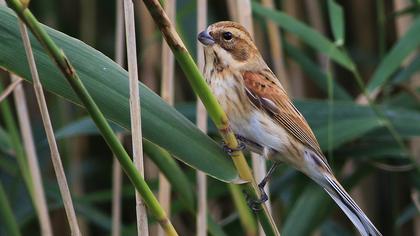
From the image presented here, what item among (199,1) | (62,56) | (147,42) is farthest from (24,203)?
(62,56)

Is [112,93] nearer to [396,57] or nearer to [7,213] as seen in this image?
[7,213]

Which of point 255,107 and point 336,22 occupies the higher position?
point 336,22

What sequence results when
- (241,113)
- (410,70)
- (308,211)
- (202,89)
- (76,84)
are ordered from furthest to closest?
1. (410,70)
2. (308,211)
3. (241,113)
4. (202,89)
5. (76,84)

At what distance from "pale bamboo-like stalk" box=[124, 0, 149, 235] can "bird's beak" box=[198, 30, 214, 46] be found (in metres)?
0.54

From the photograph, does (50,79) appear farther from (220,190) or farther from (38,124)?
(38,124)

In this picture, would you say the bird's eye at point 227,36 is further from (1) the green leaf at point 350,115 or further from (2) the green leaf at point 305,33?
(1) the green leaf at point 350,115

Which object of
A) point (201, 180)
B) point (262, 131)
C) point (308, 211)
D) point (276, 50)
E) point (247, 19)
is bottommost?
point (308, 211)

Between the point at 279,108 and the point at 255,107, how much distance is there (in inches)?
4.2

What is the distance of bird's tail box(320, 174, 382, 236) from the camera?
225 centimetres

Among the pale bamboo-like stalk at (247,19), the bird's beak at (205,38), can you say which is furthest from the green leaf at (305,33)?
the bird's beak at (205,38)

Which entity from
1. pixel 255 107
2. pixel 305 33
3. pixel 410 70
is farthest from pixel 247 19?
pixel 410 70

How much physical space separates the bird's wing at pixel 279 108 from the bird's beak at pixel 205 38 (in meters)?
0.18

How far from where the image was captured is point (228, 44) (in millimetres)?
2488

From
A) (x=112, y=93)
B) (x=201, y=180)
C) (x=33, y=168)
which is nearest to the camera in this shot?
(x=112, y=93)
